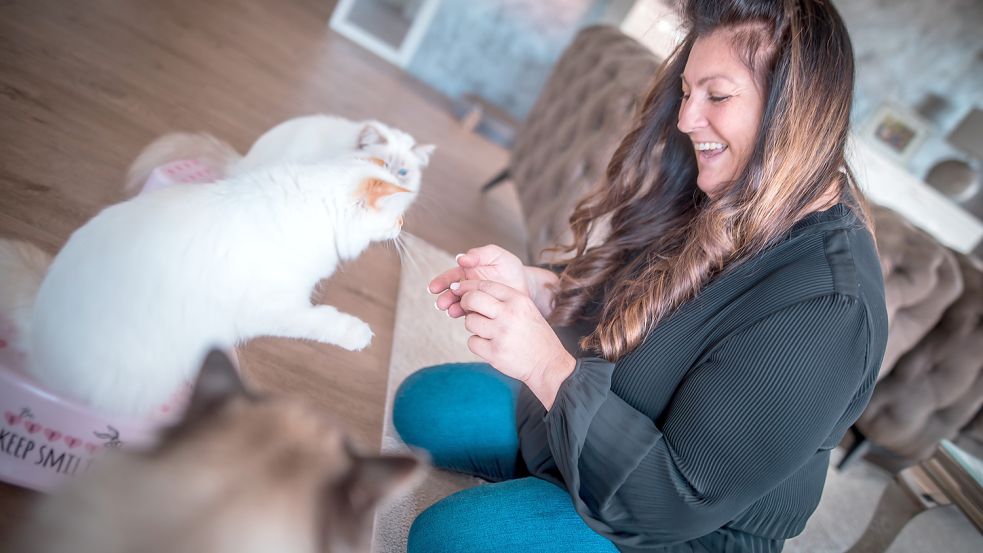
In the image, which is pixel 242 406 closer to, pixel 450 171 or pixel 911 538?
pixel 911 538

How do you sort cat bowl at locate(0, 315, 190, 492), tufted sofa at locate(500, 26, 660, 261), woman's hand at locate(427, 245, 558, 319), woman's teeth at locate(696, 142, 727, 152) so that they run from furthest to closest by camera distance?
tufted sofa at locate(500, 26, 660, 261), woman's teeth at locate(696, 142, 727, 152), woman's hand at locate(427, 245, 558, 319), cat bowl at locate(0, 315, 190, 492)

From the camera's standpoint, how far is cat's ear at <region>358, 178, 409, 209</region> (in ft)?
2.73

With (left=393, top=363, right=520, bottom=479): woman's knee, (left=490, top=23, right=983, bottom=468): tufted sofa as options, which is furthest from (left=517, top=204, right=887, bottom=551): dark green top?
(left=490, top=23, right=983, bottom=468): tufted sofa

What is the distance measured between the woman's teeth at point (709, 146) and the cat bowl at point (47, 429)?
864 millimetres

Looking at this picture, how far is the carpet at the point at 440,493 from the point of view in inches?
45.8

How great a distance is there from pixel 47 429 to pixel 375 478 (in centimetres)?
47

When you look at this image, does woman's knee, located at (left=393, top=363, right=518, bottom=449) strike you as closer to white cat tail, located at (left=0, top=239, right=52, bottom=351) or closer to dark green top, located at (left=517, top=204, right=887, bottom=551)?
dark green top, located at (left=517, top=204, right=887, bottom=551)

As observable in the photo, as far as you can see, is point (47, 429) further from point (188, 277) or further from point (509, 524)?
point (509, 524)

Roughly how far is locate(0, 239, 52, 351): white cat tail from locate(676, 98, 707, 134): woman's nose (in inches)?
37.4

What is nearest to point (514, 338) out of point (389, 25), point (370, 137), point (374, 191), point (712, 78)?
point (374, 191)

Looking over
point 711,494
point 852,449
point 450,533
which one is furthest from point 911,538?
point 450,533

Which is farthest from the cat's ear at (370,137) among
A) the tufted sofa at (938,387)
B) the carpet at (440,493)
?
the tufted sofa at (938,387)

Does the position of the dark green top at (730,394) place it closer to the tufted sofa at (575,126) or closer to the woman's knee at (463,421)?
the woman's knee at (463,421)

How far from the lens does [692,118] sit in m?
1.00
